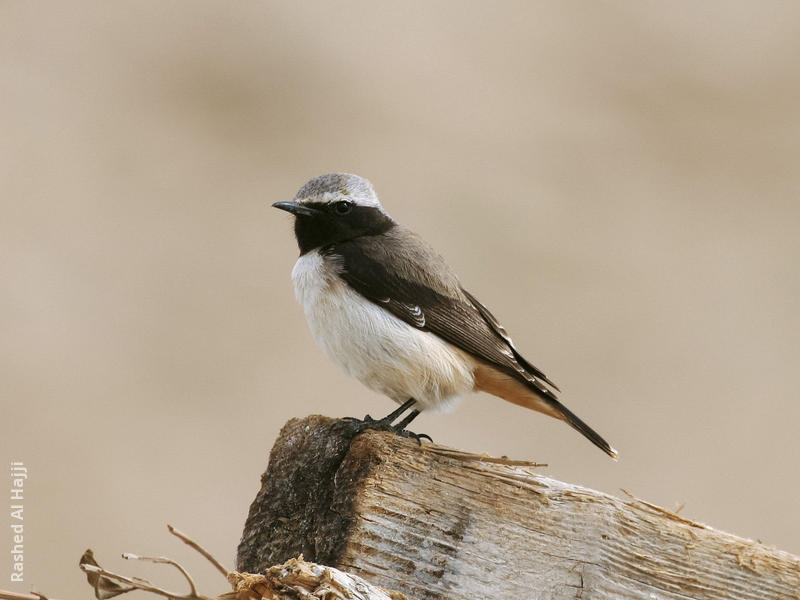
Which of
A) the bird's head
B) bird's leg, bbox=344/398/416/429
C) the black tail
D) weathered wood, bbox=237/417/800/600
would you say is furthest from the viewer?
Result: the bird's head

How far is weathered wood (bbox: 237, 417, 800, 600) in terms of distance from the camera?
2.66m

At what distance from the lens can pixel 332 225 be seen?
4918mm

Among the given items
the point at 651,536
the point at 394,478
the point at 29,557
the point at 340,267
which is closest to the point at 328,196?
the point at 340,267

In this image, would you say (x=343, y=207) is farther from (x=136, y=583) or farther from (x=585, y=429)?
(x=136, y=583)

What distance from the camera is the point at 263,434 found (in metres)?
7.09

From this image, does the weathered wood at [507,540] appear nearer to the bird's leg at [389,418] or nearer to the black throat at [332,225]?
the bird's leg at [389,418]

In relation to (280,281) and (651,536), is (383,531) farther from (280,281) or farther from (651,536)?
(280,281)

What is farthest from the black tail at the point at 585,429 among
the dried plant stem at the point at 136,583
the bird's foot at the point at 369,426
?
the dried plant stem at the point at 136,583

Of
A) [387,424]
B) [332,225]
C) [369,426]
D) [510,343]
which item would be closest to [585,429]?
[510,343]

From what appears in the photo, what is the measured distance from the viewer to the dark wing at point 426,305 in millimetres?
4508

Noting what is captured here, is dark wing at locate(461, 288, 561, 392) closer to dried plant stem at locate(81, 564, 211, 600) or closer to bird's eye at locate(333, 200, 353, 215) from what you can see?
bird's eye at locate(333, 200, 353, 215)

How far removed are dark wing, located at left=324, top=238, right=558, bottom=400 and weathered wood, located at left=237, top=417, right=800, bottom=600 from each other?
5.16 feet

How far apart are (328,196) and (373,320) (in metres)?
0.74

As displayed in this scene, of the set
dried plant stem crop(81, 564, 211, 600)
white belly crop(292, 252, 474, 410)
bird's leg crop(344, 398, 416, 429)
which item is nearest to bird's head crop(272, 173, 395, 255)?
white belly crop(292, 252, 474, 410)
